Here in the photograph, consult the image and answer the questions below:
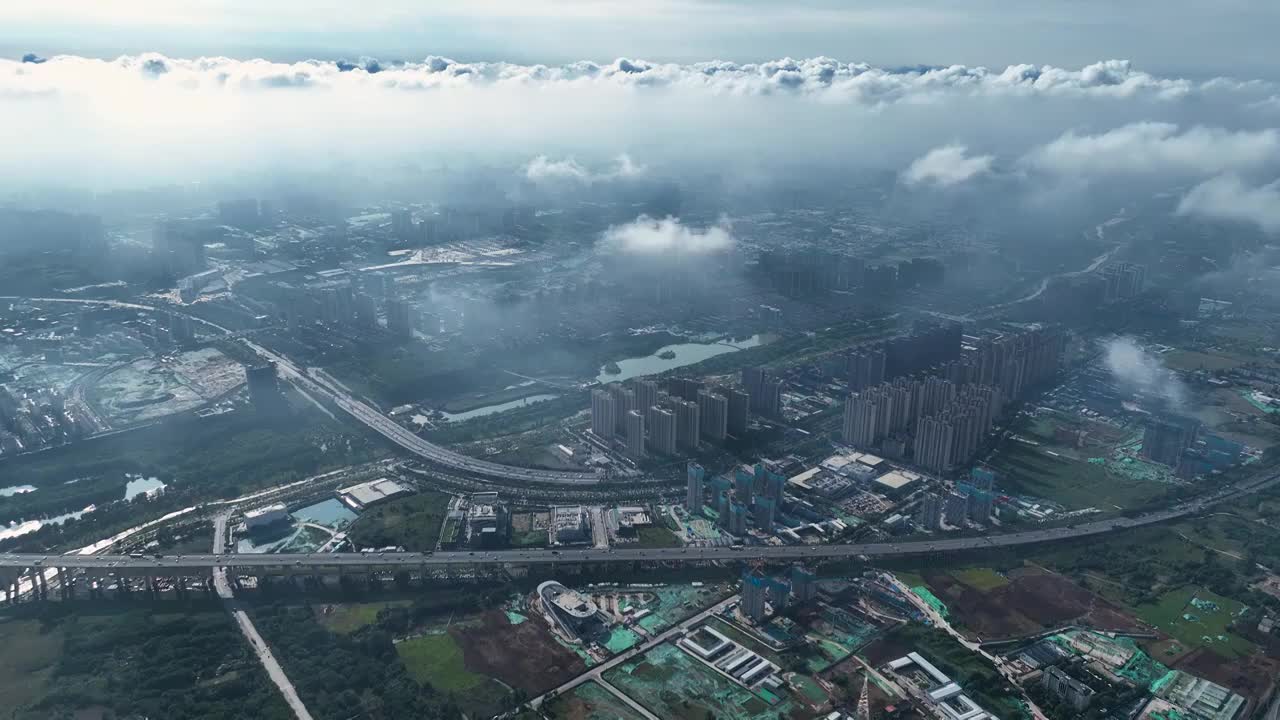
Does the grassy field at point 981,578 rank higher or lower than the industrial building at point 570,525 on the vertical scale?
lower

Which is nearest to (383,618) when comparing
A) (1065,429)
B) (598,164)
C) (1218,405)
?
(1065,429)

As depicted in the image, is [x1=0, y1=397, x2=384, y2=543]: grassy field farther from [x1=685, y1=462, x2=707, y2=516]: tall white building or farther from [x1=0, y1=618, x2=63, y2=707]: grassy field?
[x1=685, y1=462, x2=707, y2=516]: tall white building

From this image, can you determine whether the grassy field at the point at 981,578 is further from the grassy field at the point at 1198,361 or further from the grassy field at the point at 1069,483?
the grassy field at the point at 1198,361

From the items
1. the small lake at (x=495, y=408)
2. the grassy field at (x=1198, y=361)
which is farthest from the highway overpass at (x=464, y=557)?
the grassy field at (x=1198, y=361)

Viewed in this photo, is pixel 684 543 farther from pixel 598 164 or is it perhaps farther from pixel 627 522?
pixel 598 164

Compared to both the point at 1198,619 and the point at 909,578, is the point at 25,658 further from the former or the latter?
the point at 1198,619

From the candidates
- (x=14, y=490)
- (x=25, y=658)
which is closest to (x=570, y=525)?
(x=25, y=658)
